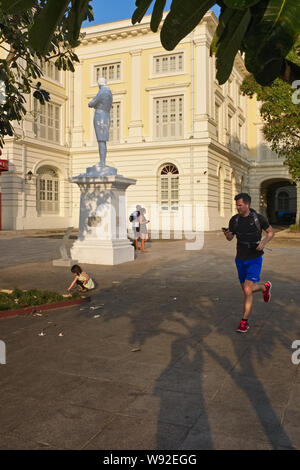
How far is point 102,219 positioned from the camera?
436 inches

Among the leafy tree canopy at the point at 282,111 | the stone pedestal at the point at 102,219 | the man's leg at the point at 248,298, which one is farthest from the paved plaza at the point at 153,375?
the leafy tree canopy at the point at 282,111

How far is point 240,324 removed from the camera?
4.72 meters

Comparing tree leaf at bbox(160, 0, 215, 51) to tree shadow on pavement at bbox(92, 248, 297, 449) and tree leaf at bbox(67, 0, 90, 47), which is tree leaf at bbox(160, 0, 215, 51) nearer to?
tree leaf at bbox(67, 0, 90, 47)

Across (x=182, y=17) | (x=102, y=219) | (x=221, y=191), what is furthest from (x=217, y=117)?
(x=182, y=17)

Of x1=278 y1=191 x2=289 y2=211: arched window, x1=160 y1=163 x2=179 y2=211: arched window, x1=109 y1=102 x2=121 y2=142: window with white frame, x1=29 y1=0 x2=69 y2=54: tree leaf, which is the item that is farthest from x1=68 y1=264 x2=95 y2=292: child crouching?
x1=278 y1=191 x2=289 y2=211: arched window

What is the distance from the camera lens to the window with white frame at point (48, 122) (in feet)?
91.4

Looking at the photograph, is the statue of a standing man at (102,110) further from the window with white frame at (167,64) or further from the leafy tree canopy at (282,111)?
the window with white frame at (167,64)

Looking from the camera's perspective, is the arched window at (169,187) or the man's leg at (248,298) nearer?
the man's leg at (248,298)

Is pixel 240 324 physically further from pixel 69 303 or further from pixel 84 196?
pixel 84 196

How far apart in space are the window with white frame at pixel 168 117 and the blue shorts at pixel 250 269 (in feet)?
79.5

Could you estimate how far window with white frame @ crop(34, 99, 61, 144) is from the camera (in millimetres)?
27855

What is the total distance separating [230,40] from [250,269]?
394 centimetres

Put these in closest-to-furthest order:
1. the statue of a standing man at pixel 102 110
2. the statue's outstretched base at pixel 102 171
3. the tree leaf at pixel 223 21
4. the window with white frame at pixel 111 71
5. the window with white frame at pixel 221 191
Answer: the tree leaf at pixel 223 21, the statue's outstretched base at pixel 102 171, the statue of a standing man at pixel 102 110, the window with white frame at pixel 111 71, the window with white frame at pixel 221 191
